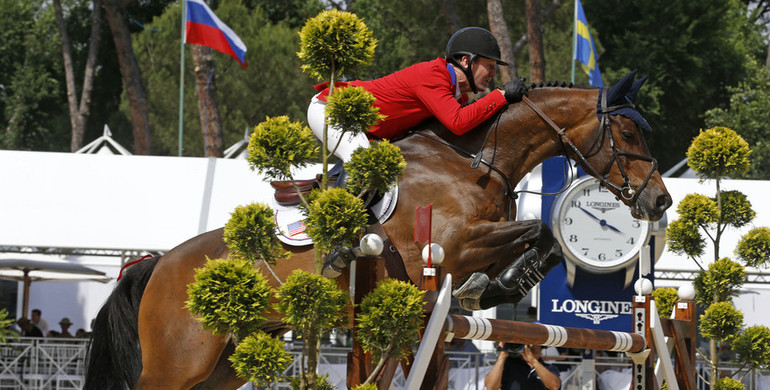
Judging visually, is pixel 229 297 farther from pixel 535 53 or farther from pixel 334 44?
pixel 535 53

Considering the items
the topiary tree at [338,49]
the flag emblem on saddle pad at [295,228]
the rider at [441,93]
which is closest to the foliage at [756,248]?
the rider at [441,93]

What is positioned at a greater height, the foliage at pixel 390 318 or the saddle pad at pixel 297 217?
the saddle pad at pixel 297 217

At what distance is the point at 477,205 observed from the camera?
4.21m

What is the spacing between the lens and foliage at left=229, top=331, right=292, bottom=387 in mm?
3090

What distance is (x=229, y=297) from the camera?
3156mm

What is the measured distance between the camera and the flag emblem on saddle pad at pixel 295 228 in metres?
4.36

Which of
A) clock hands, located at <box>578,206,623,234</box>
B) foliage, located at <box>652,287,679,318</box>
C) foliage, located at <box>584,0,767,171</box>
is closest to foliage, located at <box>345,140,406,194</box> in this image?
foliage, located at <box>652,287,679,318</box>

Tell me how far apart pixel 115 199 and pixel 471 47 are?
18.7 ft

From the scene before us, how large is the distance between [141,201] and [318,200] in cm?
644

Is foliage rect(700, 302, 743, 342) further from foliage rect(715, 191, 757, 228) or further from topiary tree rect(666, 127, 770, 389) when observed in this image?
foliage rect(715, 191, 757, 228)

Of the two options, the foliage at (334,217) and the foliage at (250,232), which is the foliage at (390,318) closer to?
the foliage at (334,217)

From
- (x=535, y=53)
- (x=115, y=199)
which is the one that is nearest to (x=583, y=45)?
(x=535, y=53)

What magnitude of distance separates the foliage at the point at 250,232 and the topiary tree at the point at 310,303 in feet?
0.88

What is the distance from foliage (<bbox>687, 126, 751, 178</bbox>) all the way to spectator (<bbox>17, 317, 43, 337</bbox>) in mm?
8686
